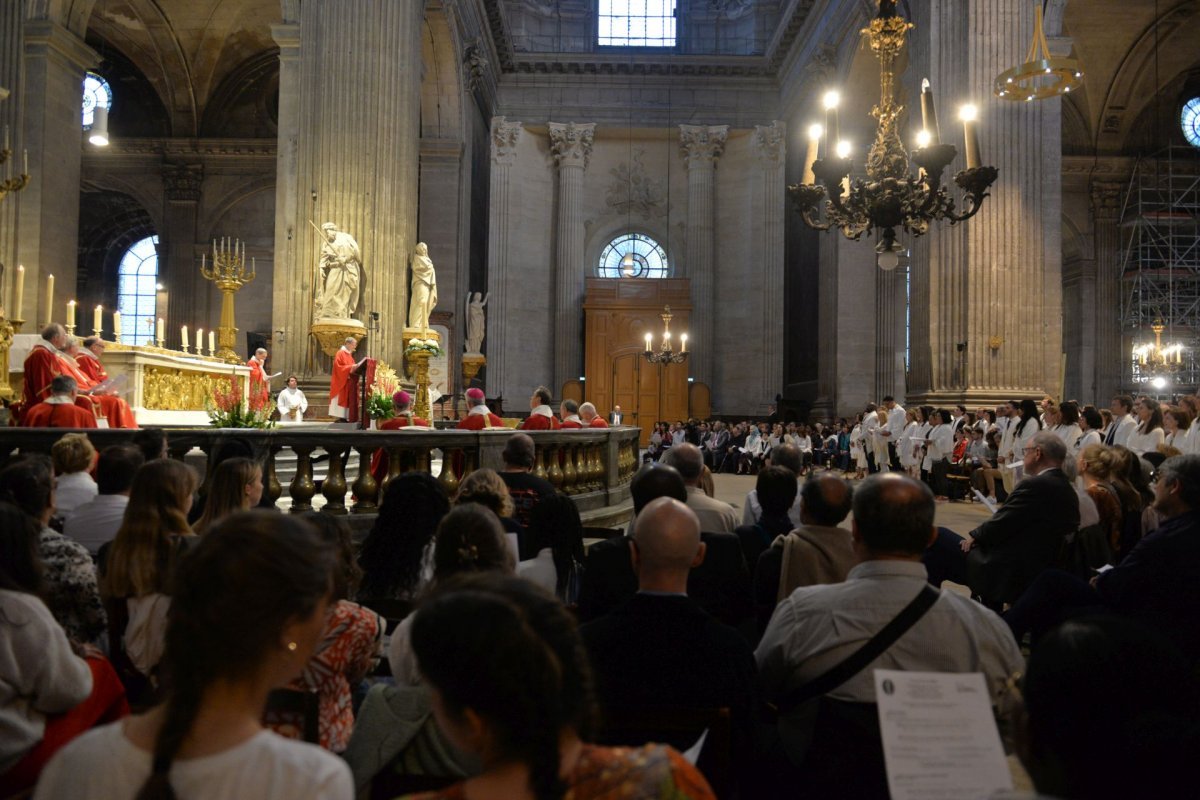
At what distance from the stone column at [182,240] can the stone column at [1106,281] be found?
2730cm

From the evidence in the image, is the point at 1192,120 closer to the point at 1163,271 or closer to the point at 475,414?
the point at 1163,271

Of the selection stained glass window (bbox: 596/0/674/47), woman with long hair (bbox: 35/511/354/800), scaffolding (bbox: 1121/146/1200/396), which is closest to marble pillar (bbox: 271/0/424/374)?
woman with long hair (bbox: 35/511/354/800)

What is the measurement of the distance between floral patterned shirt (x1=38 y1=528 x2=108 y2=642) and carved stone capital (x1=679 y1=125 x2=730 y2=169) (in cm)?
2647

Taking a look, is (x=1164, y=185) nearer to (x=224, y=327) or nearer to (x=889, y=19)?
(x=889, y=19)

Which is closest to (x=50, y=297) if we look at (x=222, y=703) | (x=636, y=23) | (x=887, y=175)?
(x=887, y=175)

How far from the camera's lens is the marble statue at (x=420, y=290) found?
15.4 m

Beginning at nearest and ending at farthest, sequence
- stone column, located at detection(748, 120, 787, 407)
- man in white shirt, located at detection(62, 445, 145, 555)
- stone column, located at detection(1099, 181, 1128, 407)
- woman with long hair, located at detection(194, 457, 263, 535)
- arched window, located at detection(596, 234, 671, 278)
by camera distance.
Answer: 1. woman with long hair, located at detection(194, 457, 263, 535)
2. man in white shirt, located at detection(62, 445, 145, 555)
3. stone column, located at detection(1099, 181, 1128, 407)
4. stone column, located at detection(748, 120, 787, 407)
5. arched window, located at detection(596, 234, 671, 278)

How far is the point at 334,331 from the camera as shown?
523 inches

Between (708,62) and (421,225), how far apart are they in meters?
11.4

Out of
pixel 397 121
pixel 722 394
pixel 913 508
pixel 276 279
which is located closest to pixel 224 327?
pixel 276 279

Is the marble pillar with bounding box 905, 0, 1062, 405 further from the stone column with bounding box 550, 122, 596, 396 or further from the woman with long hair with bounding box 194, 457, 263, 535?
the stone column with bounding box 550, 122, 596, 396

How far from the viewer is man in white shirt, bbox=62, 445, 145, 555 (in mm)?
3795

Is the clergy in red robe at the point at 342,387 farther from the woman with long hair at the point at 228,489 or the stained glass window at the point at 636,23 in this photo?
the stained glass window at the point at 636,23

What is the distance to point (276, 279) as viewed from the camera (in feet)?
46.5
